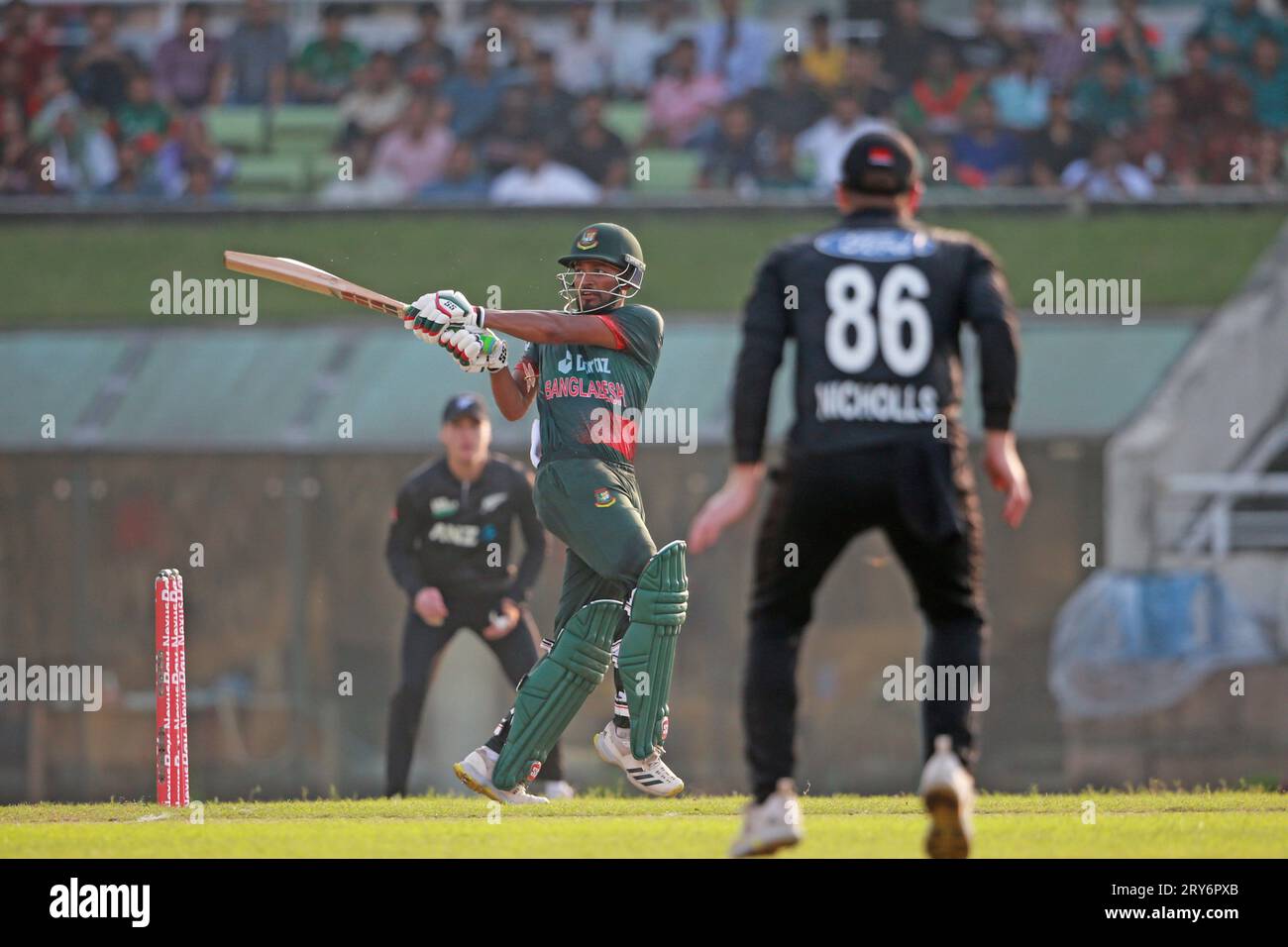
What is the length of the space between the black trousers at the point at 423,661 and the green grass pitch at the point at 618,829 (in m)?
1.78

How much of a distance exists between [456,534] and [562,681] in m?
3.12

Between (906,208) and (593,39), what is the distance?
585 inches

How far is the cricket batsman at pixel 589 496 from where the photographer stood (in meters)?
7.43

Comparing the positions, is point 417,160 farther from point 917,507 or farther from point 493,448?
point 917,507

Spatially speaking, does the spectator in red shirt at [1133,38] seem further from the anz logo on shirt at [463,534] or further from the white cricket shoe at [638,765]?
the white cricket shoe at [638,765]

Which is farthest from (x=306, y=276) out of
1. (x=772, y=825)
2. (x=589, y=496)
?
(x=772, y=825)

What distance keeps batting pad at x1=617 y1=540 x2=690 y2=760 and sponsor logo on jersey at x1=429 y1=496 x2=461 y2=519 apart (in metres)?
3.24

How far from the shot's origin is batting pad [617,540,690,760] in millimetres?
7395

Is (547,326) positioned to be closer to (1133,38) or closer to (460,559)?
(460,559)

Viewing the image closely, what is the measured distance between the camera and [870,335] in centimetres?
588

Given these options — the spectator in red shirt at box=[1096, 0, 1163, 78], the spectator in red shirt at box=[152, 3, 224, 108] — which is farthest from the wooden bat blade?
the spectator in red shirt at box=[1096, 0, 1163, 78]

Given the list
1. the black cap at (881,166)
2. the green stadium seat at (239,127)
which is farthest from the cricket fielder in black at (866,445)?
the green stadium seat at (239,127)

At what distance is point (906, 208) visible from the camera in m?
6.15
